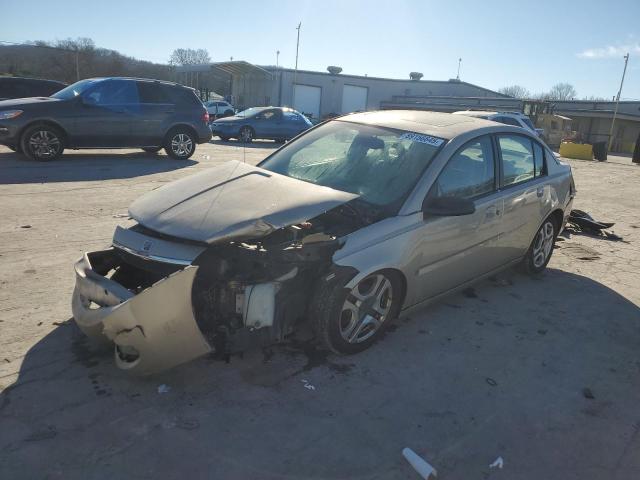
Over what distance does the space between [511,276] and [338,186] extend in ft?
8.65

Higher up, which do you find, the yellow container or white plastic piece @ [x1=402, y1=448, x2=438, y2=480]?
the yellow container

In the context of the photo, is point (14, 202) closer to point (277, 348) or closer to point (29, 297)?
point (29, 297)

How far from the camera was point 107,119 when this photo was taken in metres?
10.6

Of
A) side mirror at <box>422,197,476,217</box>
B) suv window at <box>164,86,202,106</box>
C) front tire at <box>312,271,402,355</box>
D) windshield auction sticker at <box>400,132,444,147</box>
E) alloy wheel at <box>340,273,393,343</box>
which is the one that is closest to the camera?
front tire at <box>312,271,402,355</box>

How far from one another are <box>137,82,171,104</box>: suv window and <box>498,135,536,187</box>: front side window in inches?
353

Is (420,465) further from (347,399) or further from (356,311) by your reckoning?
(356,311)

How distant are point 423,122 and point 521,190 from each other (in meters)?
1.17

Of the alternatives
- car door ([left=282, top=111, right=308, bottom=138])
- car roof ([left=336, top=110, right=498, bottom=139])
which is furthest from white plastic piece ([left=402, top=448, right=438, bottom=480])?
car door ([left=282, top=111, right=308, bottom=138])

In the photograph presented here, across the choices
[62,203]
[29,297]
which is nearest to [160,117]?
[62,203]

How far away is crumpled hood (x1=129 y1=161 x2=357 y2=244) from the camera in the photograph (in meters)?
2.96

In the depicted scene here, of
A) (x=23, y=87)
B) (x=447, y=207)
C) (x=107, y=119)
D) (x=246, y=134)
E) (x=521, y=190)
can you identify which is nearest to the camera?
(x=447, y=207)

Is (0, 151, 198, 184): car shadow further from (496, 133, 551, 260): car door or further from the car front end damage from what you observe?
(496, 133, 551, 260): car door

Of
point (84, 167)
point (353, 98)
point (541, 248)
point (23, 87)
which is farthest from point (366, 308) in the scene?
point (353, 98)

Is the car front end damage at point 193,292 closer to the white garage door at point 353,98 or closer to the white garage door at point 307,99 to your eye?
the white garage door at point 307,99
